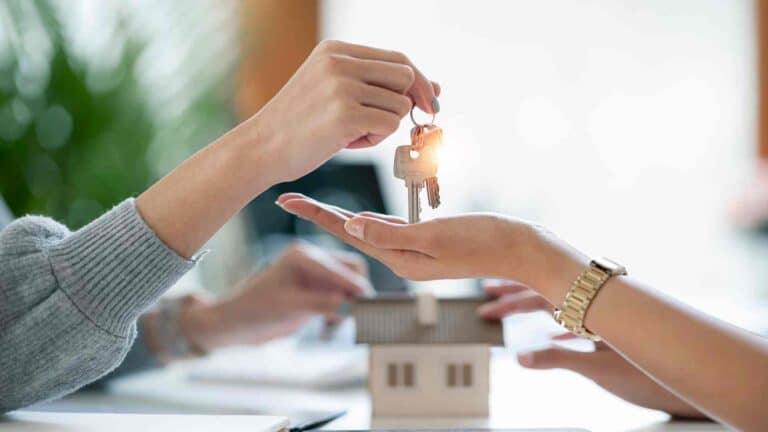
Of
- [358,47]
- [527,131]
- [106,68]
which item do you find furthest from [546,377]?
[527,131]

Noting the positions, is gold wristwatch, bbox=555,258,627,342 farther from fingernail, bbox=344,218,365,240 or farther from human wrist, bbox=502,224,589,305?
fingernail, bbox=344,218,365,240

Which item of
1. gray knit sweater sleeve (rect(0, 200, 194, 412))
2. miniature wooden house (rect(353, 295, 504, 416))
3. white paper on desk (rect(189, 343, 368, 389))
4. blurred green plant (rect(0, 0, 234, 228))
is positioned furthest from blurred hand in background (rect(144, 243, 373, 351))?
blurred green plant (rect(0, 0, 234, 228))

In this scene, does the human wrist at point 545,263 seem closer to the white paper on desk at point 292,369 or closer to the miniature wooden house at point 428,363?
the miniature wooden house at point 428,363

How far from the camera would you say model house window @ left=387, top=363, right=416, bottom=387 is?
100 centimetres

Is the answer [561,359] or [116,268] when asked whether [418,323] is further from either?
[116,268]

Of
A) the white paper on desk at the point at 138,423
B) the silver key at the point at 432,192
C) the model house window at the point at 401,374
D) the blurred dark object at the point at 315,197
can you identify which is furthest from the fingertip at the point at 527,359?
the blurred dark object at the point at 315,197

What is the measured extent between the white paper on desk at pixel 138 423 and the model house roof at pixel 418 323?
260 millimetres

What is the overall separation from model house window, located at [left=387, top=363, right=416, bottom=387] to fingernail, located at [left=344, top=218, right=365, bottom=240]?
0.79 feet

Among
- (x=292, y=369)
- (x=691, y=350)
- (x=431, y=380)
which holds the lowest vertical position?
(x=292, y=369)

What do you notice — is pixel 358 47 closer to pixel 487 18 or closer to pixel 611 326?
pixel 611 326

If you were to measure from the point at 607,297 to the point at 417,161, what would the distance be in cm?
23

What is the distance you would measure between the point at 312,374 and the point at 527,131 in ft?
8.67

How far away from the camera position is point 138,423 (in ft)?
2.44

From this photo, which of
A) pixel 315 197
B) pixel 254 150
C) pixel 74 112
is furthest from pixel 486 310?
pixel 74 112
